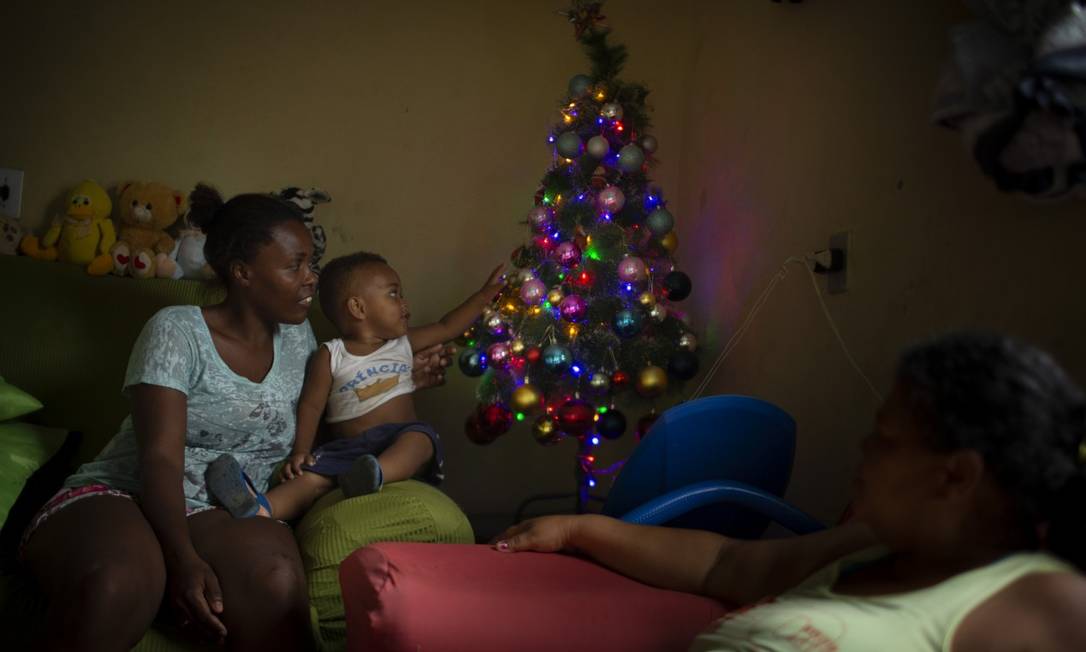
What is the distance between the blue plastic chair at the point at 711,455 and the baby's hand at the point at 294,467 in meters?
0.69

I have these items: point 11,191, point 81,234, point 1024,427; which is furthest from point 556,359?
point 11,191

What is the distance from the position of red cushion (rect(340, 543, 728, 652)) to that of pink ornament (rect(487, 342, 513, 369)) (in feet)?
4.04

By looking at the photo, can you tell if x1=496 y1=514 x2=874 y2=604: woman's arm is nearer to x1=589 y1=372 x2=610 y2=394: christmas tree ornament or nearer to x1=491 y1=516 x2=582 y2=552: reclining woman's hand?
x1=491 y1=516 x2=582 y2=552: reclining woman's hand

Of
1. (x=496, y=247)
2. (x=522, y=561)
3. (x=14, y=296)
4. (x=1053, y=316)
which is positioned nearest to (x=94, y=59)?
(x=14, y=296)

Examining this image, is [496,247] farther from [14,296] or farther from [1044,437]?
[1044,437]

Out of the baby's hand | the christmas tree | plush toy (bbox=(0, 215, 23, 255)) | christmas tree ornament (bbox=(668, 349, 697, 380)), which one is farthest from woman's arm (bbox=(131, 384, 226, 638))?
christmas tree ornament (bbox=(668, 349, 697, 380))

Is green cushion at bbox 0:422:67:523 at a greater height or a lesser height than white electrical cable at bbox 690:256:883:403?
lesser

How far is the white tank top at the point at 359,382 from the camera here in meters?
2.25

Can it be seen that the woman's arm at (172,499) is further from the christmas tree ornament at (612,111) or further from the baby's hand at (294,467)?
the christmas tree ornament at (612,111)

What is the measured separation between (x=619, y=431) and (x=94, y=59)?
1993 millimetres

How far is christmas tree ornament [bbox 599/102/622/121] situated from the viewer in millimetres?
2533

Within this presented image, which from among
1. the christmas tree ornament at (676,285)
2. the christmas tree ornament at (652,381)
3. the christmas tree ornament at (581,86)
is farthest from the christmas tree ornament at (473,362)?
the christmas tree ornament at (581,86)

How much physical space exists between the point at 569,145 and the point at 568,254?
0.31m

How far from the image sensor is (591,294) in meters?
2.54
